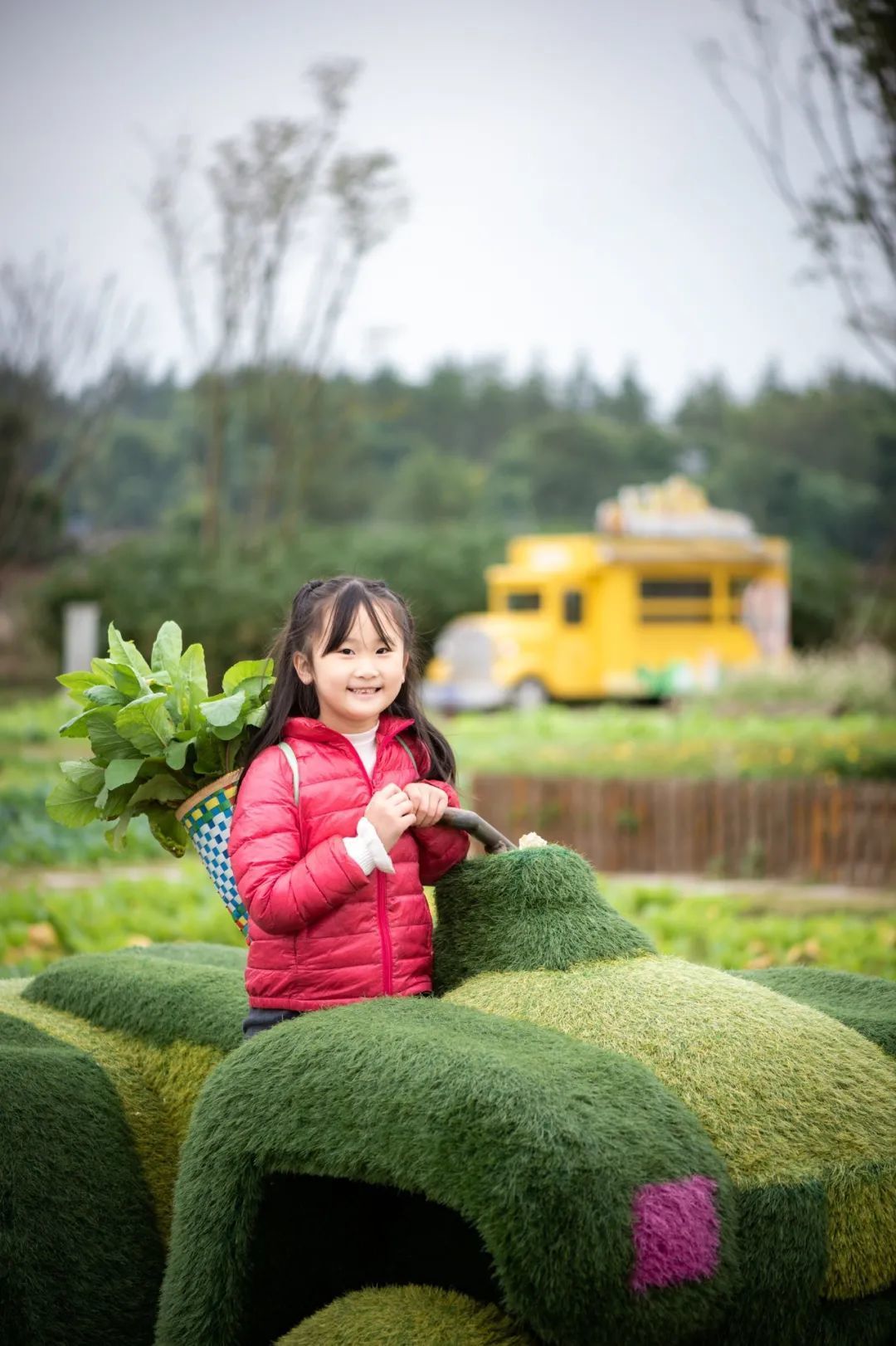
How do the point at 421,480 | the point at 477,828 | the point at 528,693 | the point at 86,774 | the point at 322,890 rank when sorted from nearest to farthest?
the point at 322,890
the point at 477,828
the point at 86,774
the point at 528,693
the point at 421,480

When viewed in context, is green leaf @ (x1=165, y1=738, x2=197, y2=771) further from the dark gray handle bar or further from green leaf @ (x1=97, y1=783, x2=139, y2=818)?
the dark gray handle bar

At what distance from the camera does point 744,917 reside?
6617 millimetres

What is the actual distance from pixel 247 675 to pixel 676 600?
18.0 metres

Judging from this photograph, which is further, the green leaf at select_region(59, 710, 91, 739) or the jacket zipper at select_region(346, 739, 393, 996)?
the green leaf at select_region(59, 710, 91, 739)

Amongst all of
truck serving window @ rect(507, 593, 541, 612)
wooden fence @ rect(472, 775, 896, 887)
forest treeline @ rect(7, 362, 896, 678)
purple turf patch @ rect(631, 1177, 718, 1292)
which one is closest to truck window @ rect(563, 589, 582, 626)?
truck serving window @ rect(507, 593, 541, 612)

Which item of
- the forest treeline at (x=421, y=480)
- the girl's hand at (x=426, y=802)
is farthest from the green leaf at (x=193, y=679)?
the forest treeline at (x=421, y=480)

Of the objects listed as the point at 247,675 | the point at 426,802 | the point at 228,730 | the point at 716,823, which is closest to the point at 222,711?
the point at 228,730

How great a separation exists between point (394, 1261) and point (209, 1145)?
408mm

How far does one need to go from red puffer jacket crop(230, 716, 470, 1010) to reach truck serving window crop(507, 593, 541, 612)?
1778 centimetres

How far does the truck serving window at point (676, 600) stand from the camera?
65.5 feet

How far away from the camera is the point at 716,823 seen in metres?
8.34

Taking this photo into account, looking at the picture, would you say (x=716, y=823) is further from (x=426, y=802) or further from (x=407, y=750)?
(x=426, y=802)

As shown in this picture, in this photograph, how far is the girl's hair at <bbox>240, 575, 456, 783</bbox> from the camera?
2379mm

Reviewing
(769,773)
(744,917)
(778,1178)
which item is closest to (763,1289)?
(778,1178)
